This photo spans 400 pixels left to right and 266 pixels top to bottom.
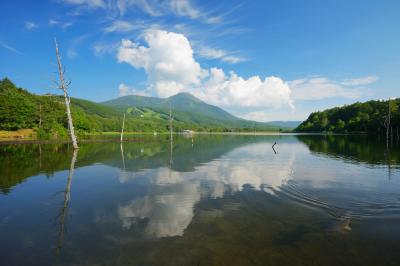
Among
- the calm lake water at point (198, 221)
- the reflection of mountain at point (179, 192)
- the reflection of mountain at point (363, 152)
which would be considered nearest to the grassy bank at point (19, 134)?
the calm lake water at point (198, 221)

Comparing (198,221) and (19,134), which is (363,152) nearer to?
(198,221)

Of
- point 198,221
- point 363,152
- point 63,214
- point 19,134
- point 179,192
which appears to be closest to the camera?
point 198,221

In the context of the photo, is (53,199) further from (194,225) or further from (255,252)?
(255,252)

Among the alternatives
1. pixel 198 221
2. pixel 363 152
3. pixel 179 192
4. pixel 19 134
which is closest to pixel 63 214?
pixel 198 221

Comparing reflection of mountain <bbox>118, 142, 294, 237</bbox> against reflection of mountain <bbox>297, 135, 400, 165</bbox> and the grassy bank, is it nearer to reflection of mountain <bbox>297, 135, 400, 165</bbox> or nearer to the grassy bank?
reflection of mountain <bbox>297, 135, 400, 165</bbox>

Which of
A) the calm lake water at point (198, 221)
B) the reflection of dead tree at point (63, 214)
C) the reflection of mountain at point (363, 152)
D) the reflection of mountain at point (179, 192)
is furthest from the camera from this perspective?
the reflection of mountain at point (363, 152)

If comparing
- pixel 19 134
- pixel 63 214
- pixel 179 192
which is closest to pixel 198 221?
pixel 179 192

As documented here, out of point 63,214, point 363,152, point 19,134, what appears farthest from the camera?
point 19,134

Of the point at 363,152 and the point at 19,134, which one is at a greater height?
the point at 19,134

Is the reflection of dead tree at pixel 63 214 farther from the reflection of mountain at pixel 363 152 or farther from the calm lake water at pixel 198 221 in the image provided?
the reflection of mountain at pixel 363 152

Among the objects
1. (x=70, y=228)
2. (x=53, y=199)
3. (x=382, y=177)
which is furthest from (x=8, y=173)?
(x=382, y=177)

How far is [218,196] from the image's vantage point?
15000 millimetres

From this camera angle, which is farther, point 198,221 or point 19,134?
point 19,134

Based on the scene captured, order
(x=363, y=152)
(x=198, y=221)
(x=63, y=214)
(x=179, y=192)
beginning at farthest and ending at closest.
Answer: (x=363, y=152) → (x=179, y=192) → (x=63, y=214) → (x=198, y=221)
